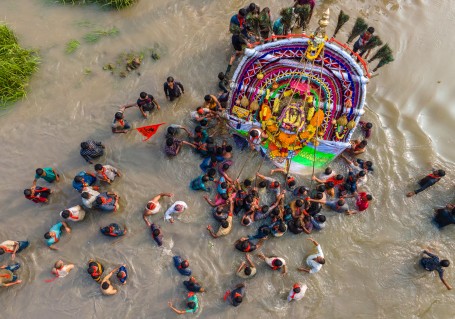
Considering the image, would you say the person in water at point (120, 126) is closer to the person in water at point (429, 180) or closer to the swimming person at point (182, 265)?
the swimming person at point (182, 265)

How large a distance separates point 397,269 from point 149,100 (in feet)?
23.7

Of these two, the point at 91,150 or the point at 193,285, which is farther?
the point at 91,150

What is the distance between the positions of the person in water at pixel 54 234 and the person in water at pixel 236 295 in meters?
4.03

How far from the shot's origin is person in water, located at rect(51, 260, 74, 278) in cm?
758

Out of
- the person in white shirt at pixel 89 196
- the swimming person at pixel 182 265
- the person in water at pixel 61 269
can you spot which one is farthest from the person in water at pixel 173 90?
the person in water at pixel 61 269

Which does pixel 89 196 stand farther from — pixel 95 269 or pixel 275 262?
pixel 275 262

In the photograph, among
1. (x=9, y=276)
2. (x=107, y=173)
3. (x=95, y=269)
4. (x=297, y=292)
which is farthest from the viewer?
(x=107, y=173)

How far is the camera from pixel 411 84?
945cm

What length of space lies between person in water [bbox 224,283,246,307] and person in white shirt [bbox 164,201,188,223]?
2.13 m

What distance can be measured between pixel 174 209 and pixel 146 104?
9.46 ft

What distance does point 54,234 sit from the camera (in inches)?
312

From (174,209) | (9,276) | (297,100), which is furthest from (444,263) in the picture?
(9,276)

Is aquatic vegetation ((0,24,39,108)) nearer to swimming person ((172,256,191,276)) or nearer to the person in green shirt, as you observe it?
the person in green shirt

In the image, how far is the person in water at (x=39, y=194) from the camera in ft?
26.2
